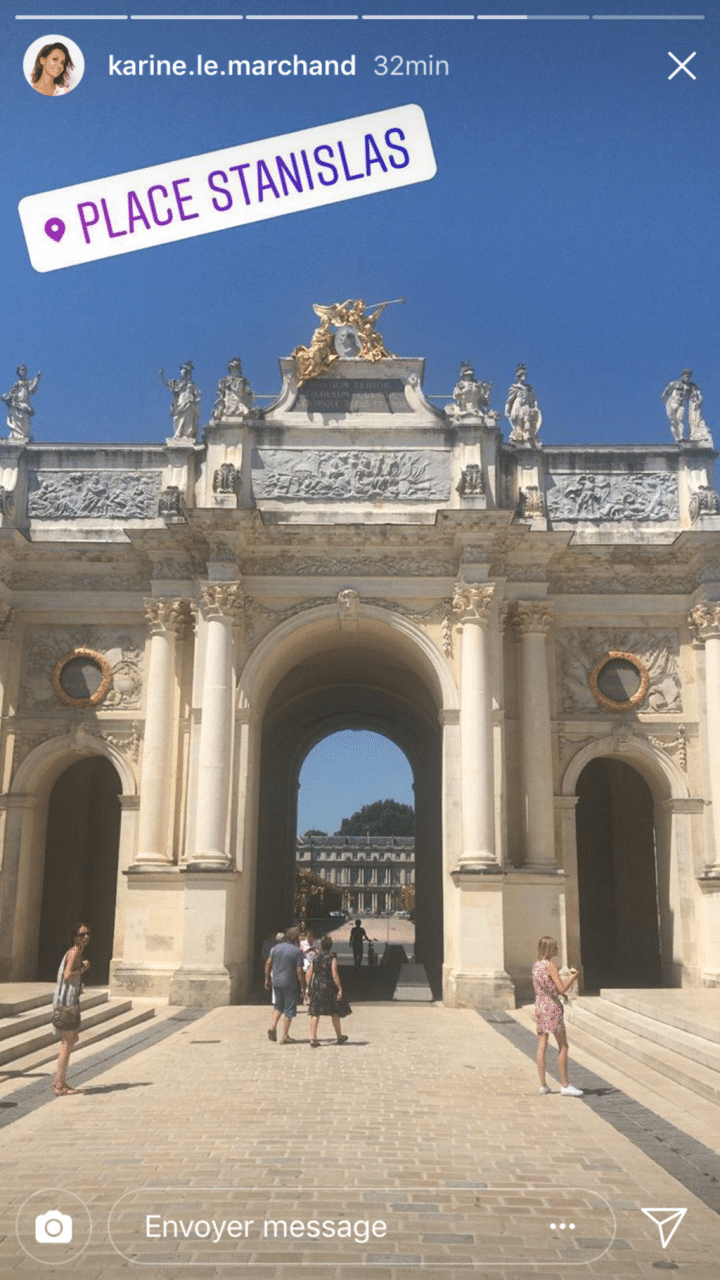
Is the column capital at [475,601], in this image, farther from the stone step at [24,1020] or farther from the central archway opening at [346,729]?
the stone step at [24,1020]

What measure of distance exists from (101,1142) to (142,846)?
43.7ft

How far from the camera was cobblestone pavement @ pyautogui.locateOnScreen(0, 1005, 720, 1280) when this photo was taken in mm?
6078

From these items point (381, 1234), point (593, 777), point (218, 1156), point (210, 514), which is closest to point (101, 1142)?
point (218, 1156)

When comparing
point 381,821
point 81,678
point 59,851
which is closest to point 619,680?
point 81,678

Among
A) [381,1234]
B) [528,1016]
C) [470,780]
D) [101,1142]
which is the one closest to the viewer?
[381,1234]

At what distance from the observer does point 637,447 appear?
25.0m

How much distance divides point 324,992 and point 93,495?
14.3 meters

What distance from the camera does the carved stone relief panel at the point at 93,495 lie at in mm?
24766

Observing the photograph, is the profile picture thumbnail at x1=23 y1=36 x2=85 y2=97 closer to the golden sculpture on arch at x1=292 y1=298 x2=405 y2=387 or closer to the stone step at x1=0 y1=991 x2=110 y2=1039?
the stone step at x1=0 y1=991 x2=110 y2=1039

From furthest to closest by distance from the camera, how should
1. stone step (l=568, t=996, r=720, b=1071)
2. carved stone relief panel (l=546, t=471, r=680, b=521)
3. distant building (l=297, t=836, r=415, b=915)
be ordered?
distant building (l=297, t=836, r=415, b=915)
carved stone relief panel (l=546, t=471, r=680, b=521)
stone step (l=568, t=996, r=720, b=1071)

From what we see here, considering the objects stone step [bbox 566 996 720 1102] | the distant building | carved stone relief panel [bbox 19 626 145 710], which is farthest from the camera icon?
the distant building

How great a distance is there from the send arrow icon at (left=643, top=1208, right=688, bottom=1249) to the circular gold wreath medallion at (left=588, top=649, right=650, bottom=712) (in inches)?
684

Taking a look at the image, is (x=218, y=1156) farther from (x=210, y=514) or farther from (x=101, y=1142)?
(x=210, y=514)

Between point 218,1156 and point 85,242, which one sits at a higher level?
point 85,242
